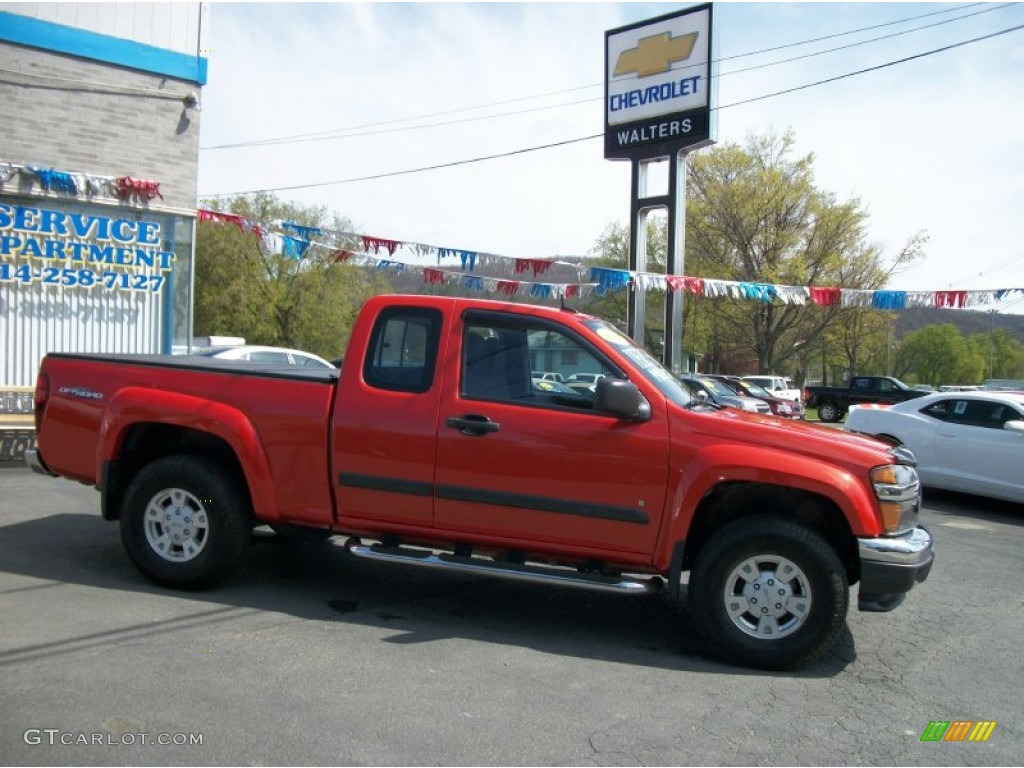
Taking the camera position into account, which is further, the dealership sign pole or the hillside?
the hillside

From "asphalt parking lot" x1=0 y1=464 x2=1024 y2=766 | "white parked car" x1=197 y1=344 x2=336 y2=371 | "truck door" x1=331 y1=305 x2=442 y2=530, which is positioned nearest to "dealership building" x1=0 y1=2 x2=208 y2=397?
"white parked car" x1=197 y1=344 x2=336 y2=371

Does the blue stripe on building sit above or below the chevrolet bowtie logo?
below

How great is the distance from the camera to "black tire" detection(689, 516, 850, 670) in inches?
189

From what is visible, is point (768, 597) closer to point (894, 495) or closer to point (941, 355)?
point (894, 495)

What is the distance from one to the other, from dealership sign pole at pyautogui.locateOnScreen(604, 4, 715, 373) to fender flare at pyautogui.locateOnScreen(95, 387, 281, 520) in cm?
1416

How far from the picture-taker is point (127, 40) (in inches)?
536

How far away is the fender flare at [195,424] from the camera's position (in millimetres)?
5625

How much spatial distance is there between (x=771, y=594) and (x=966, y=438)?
7164mm

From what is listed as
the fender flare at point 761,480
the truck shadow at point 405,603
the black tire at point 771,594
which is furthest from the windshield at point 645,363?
the truck shadow at point 405,603

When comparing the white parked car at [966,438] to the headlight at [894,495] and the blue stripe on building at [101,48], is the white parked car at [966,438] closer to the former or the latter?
the headlight at [894,495]

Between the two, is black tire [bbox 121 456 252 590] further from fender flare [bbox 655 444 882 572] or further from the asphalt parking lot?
fender flare [bbox 655 444 882 572]

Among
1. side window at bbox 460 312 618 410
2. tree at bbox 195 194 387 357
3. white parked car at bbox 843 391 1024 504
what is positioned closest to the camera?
side window at bbox 460 312 618 410

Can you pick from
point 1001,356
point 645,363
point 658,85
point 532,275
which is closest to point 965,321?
point 1001,356

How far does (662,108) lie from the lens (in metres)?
20.3
